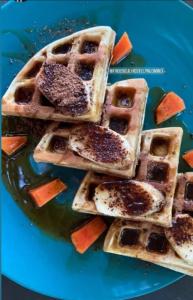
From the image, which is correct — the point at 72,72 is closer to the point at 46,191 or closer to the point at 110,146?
the point at 110,146

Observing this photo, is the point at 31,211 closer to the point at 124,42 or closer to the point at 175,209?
the point at 175,209

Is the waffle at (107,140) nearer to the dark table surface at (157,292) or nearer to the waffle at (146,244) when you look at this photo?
the waffle at (146,244)

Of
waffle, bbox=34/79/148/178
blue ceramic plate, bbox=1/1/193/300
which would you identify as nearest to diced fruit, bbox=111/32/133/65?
blue ceramic plate, bbox=1/1/193/300

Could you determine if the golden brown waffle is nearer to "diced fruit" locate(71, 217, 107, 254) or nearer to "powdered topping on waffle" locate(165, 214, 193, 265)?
"powdered topping on waffle" locate(165, 214, 193, 265)

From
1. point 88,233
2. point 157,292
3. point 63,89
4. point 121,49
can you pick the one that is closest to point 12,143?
point 63,89

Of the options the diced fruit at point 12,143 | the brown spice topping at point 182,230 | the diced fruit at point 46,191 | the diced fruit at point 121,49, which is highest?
the diced fruit at point 121,49

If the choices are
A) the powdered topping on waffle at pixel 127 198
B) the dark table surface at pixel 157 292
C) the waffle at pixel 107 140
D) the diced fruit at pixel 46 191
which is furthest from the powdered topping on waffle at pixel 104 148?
the dark table surface at pixel 157 292

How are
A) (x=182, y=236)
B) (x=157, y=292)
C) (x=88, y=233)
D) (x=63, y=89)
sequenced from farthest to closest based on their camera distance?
(x=157, y=292)
(x=88, y=233)
(x=182, y=236)
(x=63, y=89)
